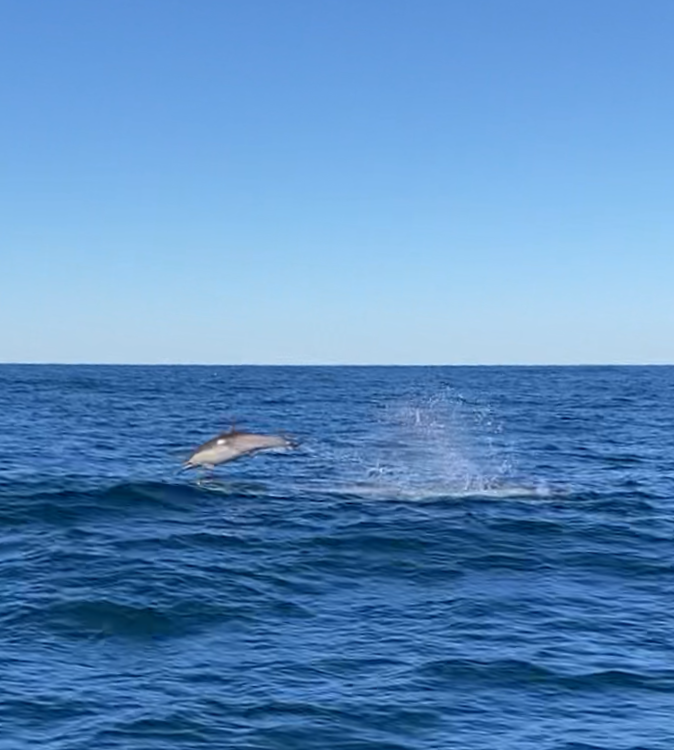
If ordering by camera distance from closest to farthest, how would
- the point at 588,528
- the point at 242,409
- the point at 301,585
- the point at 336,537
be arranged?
the point at 301,585
the point at 336,537
the point at 588,528
the point at 242,409

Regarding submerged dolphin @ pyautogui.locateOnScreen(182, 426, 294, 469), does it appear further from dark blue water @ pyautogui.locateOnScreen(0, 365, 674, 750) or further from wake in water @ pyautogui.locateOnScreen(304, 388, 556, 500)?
wake in water @ pyautogui.locateOnScreen(304, 388, 556, 500)

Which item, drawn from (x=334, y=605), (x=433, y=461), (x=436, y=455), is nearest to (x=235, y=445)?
(x=334, y=605)

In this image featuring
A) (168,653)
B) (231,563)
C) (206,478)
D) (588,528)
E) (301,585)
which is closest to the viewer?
(168,653)

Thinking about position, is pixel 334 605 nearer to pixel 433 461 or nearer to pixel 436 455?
pixel 433 461

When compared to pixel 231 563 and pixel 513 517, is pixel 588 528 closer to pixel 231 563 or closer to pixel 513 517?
pixel 513 517

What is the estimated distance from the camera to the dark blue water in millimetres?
13805

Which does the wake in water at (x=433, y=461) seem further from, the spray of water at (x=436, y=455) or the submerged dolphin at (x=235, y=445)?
the submerged dolphin at (x=235, y=445)

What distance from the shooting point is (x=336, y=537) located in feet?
82.3

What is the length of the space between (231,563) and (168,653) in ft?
19.4

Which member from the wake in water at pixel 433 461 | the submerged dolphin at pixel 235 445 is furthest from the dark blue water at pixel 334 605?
the submerged dolphin at pixel 235 445

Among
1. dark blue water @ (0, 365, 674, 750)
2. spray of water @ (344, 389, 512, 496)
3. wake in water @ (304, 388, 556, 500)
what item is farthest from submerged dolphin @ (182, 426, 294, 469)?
spray of water @ (344, 389, 512, 496)

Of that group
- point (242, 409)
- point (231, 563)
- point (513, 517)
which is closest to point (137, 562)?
point (231, 563)

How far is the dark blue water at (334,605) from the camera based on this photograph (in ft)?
45.3

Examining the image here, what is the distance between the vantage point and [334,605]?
19.3 meters
